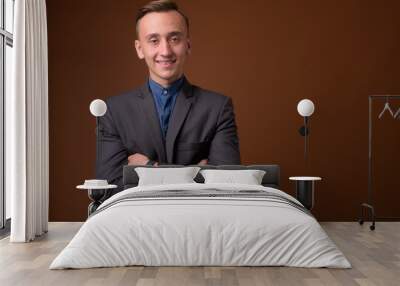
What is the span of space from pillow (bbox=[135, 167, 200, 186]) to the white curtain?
3.53 ft

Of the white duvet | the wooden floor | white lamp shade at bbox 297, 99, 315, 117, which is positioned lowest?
the wooden floor

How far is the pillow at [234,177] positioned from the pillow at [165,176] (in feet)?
0.67

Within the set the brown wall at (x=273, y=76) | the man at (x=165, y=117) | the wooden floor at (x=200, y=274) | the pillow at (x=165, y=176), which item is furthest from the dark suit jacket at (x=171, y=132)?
the wooden floor at (x=200, y=274)

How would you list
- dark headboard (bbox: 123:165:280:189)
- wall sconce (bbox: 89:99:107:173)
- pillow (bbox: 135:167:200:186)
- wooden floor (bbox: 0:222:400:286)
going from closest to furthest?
1. wooden floor (bbox: 0:222:400:286)
2. pillow (bbox: 135:167:200:186)
3. dark headboard (bbox: 123:165:280:189)
4. wall sconce (bbox: 89:99:107:173)

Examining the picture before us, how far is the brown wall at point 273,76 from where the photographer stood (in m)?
7.84

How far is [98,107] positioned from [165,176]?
1.18 meters

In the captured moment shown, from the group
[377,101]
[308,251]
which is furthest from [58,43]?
[308,251]

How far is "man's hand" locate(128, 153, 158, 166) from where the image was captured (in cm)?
730

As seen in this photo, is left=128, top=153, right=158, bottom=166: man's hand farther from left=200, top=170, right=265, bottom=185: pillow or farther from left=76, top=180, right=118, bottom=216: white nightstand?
left=200, top=170, right=265, bottom=185: pillow

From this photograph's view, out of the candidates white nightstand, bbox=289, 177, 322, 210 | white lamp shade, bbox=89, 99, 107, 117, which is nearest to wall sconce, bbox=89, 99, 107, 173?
white lamp shade, bbox=89, 99, 107, 117

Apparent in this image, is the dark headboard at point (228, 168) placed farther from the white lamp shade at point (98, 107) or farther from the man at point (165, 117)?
the white lamp shade at point (98, 107)

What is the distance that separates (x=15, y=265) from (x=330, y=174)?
431cm

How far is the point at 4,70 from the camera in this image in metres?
6.93

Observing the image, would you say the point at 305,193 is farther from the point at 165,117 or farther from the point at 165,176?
the point at 165,117
